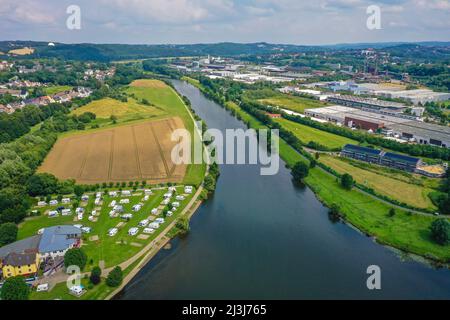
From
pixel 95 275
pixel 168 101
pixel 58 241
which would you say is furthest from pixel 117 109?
pixel 95 275

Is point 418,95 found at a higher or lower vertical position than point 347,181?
higher

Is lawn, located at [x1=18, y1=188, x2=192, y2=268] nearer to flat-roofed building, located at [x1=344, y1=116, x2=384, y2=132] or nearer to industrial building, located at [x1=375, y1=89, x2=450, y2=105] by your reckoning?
flat-roofed building, located at [x1=344, y1=116, x2=384, y2=132]

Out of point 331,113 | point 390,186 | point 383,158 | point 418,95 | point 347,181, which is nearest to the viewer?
point 347,181

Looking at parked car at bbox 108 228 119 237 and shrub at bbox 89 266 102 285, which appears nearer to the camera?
shrub at bbox 89 266 102 285

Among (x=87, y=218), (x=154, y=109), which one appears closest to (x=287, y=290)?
(x=87, y=218)

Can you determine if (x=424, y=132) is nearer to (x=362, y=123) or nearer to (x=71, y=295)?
(x=362, y=123)

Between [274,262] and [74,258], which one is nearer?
[74,258]

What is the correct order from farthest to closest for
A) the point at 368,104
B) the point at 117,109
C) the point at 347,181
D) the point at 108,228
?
the point at 368,104 < the point at 117,109 < the point at 347,181 < the point at 108,228

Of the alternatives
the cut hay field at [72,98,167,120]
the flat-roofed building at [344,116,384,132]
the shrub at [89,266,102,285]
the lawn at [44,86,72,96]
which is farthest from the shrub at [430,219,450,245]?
the lawn at [44,86,72,96]
